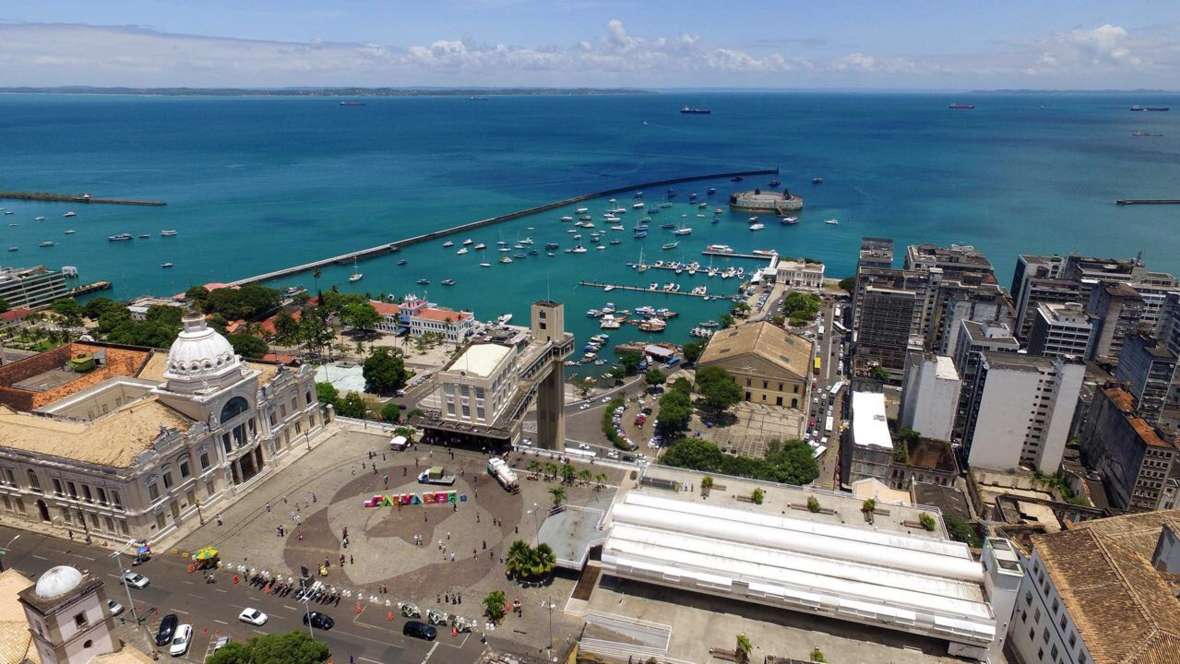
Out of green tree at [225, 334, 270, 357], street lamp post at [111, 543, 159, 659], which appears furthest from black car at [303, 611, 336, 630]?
green tree at [225, 334, 270, 357]

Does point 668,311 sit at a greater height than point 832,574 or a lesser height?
lesser

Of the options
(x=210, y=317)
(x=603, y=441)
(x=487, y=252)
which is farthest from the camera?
(x=487, y=252)

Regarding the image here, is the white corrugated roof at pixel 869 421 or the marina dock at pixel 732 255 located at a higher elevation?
the white corrugated roof at pixel 869 421

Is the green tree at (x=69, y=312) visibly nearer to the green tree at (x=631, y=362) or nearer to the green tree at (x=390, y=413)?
the green tree at (x=390, y=413)

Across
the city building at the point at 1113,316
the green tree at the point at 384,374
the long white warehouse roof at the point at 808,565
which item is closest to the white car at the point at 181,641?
the long white warehouse roof at the point at 808,565

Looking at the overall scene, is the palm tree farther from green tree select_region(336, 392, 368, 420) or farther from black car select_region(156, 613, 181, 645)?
green tree select_region(336, 392, 368, 420)

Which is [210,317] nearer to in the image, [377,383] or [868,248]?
[377,383]

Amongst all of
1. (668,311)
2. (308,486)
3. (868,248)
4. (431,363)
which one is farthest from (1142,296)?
(308,486)
